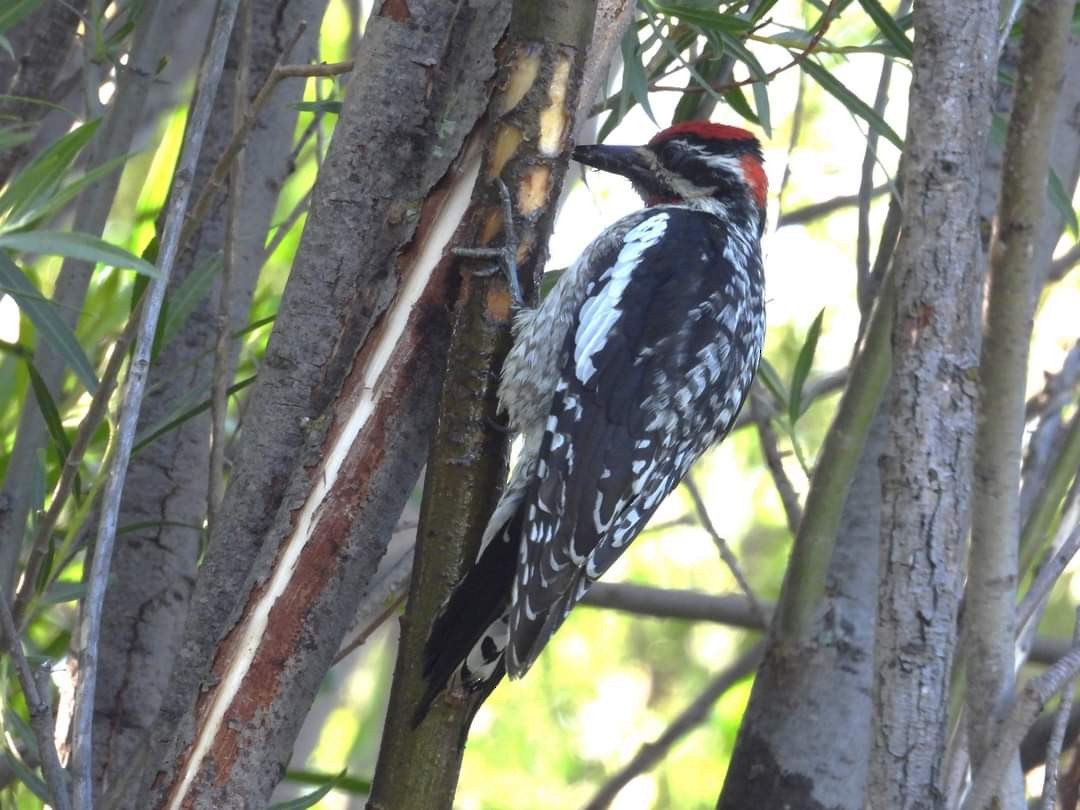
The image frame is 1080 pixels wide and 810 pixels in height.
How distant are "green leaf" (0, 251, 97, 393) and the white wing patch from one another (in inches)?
35.4

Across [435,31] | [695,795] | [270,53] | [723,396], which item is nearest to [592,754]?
[695,795]

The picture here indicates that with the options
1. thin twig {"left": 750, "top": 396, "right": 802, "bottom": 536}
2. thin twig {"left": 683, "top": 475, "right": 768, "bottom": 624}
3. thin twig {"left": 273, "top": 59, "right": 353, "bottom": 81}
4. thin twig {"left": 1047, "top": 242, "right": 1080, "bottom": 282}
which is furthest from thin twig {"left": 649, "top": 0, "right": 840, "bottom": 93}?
thin twig {"left": 1047, "top": 242, "right": 1080, "bottom": 282}

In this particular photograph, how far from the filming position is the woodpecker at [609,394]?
2.10 metres

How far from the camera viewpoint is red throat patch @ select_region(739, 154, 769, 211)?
304 centimetres

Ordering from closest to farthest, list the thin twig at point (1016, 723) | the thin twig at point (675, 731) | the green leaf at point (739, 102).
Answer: the thin twig at point (1016, 723)
the green leaf at point (739, 102)
the thin twig at point (675, 731)

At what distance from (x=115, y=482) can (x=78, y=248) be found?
0.95 feet

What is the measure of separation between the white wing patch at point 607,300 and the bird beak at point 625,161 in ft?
0.73

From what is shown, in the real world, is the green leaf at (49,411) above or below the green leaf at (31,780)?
above

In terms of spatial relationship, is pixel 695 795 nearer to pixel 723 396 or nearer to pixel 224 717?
pixel 723 396

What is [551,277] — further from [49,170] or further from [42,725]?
[42,725]

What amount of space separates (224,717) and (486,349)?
617 mm

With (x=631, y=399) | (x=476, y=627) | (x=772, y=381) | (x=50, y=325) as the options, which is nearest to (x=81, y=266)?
(x=50, y=325)

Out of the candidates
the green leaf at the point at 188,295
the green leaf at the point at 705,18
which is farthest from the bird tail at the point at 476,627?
the green leaf at the point at 705,18

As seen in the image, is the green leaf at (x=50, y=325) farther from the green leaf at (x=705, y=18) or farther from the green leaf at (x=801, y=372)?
the green leaf at (x=801, y=372)
